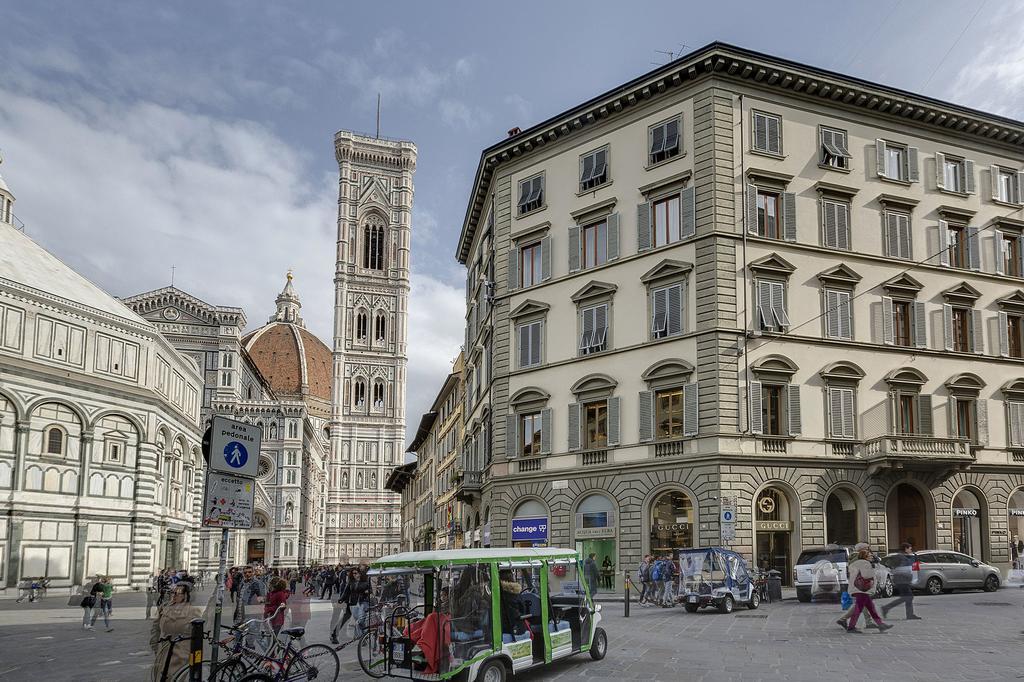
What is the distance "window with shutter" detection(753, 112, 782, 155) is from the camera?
3550 centimetres

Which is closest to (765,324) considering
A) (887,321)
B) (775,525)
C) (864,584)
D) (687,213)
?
(687,213)

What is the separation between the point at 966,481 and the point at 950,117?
46.6 feet

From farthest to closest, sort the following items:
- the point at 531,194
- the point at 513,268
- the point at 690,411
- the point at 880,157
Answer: the point at 513,268, the point at 531,194, the point at 880,157, the point at 690,411

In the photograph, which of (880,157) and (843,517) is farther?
(880,157)

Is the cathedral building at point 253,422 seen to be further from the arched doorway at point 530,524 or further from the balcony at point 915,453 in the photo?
the balcony at point 915,453

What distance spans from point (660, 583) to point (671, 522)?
4.30 meters

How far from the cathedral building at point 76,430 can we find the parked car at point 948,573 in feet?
133

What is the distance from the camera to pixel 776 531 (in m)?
33.5

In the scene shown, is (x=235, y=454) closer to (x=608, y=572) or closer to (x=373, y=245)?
(x=608, y=572)

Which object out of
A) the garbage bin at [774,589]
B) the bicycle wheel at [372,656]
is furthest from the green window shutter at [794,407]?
the bicycle wheel at [372,656]

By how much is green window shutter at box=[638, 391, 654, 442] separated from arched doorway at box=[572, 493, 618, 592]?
116 inches

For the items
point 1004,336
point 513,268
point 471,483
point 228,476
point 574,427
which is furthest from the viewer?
point 471,483

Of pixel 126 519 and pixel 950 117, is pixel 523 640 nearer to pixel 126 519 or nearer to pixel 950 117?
pixel 950 117

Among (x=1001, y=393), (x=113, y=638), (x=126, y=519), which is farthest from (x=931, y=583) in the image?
(x=126, y=519)
